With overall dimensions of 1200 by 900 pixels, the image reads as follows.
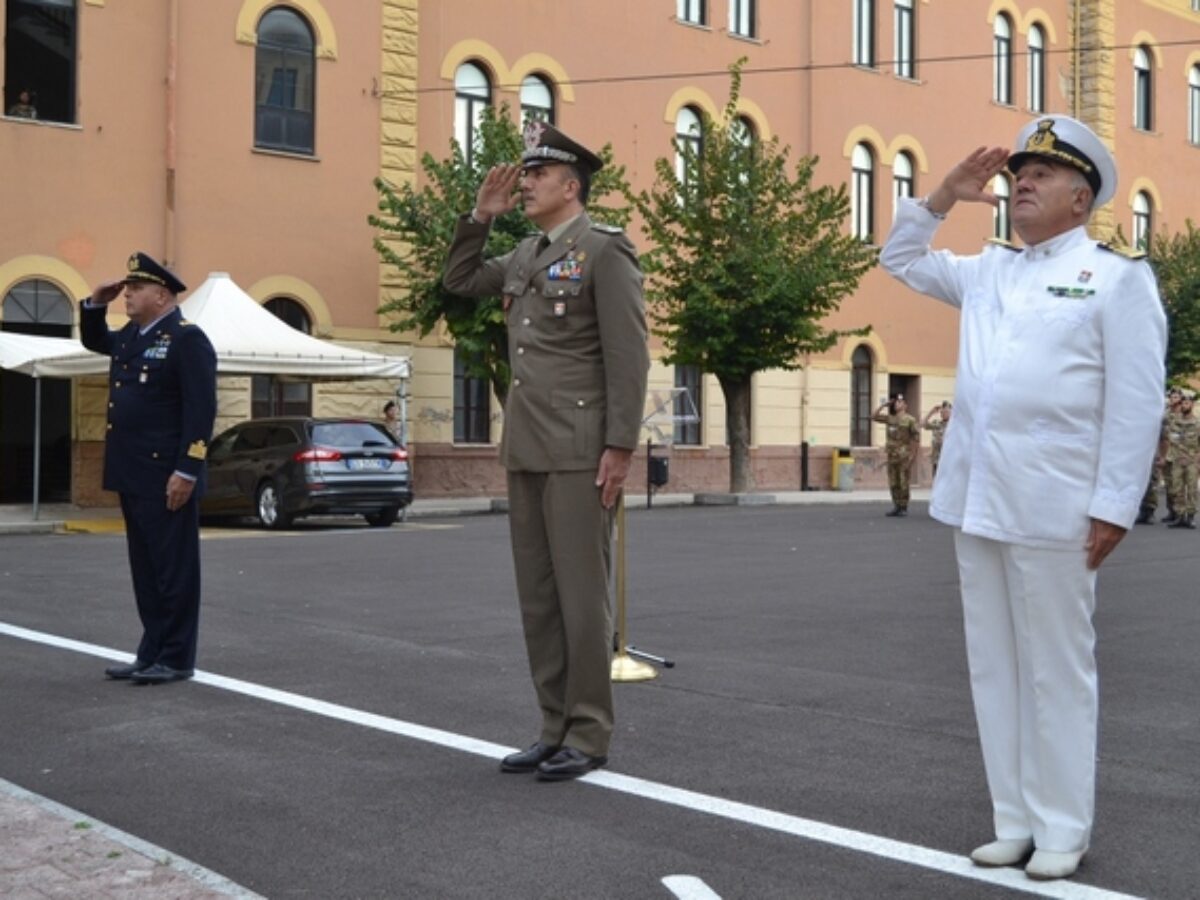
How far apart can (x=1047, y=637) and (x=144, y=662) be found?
5.01 metres

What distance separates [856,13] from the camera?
38.0 metres

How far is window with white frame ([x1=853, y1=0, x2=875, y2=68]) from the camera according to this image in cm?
3800

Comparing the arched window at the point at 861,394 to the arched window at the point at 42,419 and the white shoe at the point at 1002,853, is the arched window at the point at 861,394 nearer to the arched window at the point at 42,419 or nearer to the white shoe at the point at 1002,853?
the arched window at the point at 42,419

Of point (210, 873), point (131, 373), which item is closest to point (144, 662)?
point (131, 373)

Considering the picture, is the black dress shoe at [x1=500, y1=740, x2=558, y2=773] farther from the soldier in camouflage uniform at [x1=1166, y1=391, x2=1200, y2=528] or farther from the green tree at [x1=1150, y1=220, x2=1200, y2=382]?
the green tree at [x1=1150, y1=220, x2=1200, y2=382]

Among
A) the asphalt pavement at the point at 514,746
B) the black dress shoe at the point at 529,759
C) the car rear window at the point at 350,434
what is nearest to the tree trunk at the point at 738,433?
the car rear window at the point at 350,434

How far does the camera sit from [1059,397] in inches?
195

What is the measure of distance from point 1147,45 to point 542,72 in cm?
1998

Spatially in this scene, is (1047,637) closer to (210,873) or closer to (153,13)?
(210,873)

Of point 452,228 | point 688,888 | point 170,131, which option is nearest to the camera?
point 688,888

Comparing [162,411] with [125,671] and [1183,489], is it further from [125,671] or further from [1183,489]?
[1183,489]

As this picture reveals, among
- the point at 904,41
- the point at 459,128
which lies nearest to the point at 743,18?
the point at 904,41

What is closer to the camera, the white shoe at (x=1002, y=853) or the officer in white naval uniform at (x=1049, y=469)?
the officer in white naval uniform at (x=1049, y=469)

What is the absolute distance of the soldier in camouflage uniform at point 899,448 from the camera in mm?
27188
